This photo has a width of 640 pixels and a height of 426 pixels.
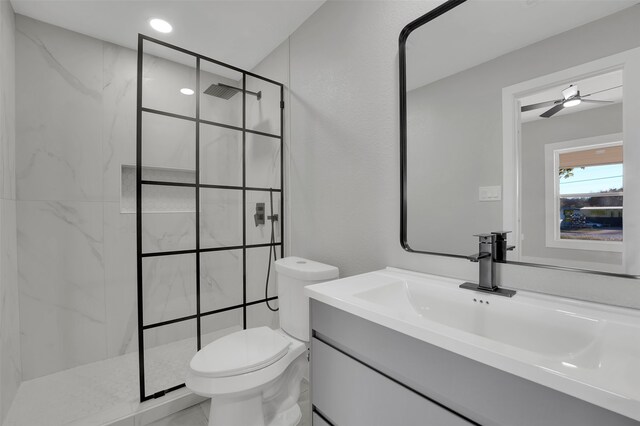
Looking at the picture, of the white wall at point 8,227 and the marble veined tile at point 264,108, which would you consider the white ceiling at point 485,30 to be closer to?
the marble veined tile at point 264,108

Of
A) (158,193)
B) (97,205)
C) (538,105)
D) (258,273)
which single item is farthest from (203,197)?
(538,105)

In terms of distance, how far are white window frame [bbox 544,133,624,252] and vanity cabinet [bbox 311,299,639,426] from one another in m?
0.59

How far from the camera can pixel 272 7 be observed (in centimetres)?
182

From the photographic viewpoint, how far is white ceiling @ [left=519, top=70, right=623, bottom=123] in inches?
32.5

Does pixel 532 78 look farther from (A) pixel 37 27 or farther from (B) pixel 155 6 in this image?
(A) pixel 37 27

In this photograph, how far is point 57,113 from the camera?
6.70 feet

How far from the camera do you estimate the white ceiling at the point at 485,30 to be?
0.89 metres

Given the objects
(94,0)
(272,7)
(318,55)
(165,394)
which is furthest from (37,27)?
(165,394)

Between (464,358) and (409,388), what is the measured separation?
191 millimetres

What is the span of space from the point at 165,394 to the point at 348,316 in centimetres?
152

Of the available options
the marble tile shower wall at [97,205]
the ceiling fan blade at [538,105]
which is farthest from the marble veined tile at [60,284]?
the ceiling fan blade at [538,105]

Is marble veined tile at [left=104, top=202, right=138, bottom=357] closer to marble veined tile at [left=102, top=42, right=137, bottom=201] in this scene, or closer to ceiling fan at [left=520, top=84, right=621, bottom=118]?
marble veined tile at [left=102, top=42, right=137, bottom=201]

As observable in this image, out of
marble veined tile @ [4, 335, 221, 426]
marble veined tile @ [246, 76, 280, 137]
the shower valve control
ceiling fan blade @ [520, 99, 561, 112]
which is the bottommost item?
marble veined tile @ [4, 335, 221, 426]

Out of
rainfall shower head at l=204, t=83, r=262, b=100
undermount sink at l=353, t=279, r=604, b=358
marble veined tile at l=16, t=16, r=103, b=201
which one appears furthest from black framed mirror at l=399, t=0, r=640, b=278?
marble veined tile at l=16, t=16, r=103, b=201
